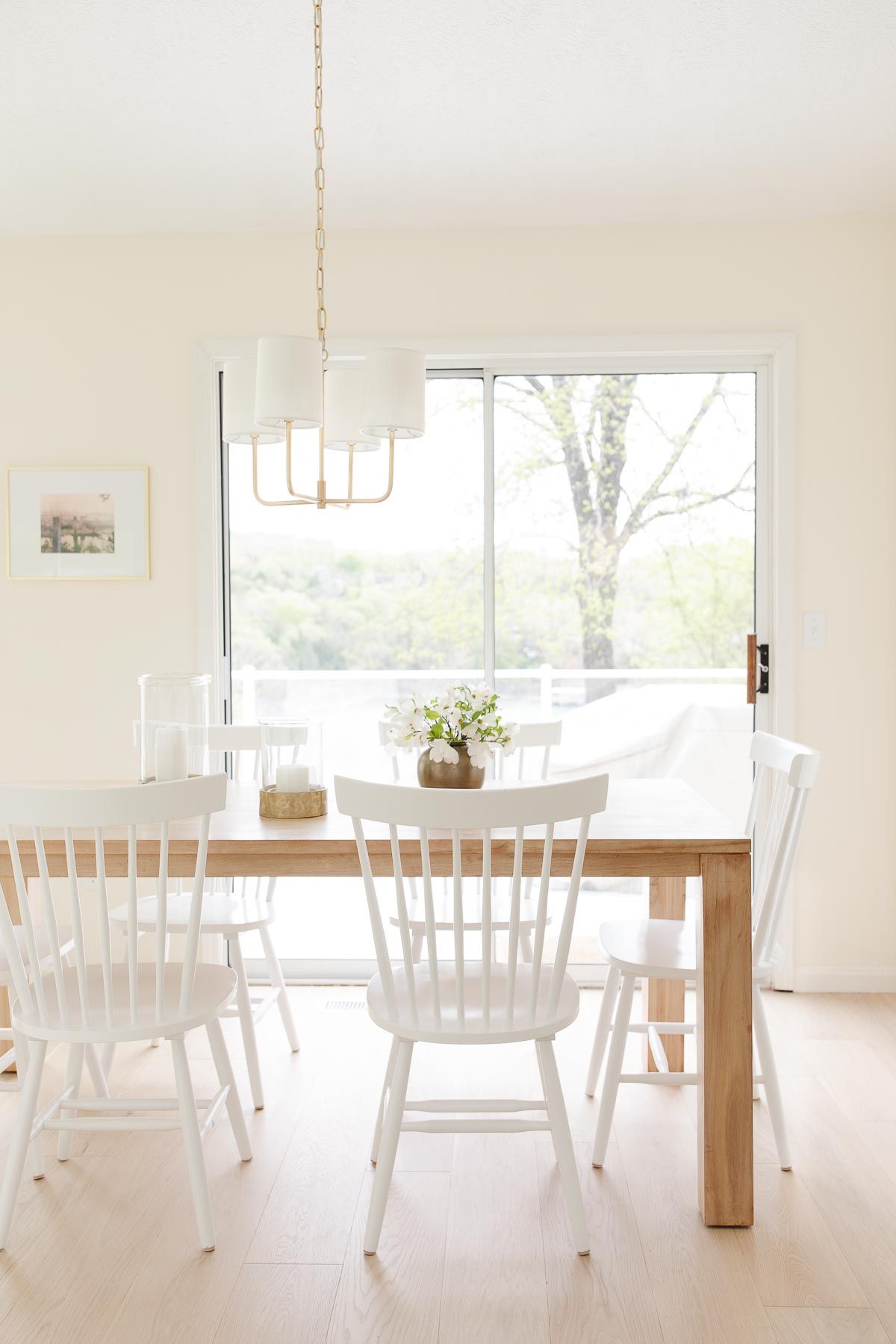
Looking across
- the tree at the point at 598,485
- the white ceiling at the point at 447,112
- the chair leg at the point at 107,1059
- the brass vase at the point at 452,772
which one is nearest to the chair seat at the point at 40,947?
the chair leg at the point at 107,1059

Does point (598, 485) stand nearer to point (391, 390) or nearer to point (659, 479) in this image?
point (659, 479)

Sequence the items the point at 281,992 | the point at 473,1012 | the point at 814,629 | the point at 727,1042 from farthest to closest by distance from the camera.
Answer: the point at 814,629
the point at 281,992
the point at 727,1042
the point at 473,1012

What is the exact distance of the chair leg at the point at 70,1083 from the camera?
2314mm

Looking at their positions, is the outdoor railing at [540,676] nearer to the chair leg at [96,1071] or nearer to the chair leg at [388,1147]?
the chair leg at [96,1071]

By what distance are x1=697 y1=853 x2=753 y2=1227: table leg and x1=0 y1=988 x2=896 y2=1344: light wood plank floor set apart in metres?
0.09

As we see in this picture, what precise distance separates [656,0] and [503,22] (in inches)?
13.6

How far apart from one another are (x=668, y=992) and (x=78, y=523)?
245cm

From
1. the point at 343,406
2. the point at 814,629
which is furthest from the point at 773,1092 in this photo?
the point at 343,406

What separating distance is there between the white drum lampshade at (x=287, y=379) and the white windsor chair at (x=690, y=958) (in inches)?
50.1

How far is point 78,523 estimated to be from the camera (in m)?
3.62

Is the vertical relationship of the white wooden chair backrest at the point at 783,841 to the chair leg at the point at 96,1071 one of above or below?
above

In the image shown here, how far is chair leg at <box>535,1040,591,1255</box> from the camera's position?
1981mm

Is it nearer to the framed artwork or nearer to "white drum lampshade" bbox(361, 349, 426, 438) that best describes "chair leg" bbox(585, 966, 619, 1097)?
"white drum lampshade" bbox(361, 349, 426, 438)

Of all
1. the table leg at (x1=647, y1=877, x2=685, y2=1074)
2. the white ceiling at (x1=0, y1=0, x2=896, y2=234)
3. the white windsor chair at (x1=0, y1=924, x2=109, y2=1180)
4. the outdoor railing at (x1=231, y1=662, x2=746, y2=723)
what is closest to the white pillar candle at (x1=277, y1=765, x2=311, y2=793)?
the white windsor chair at (x1=0, y1=924, x2=109, y2=1180)
